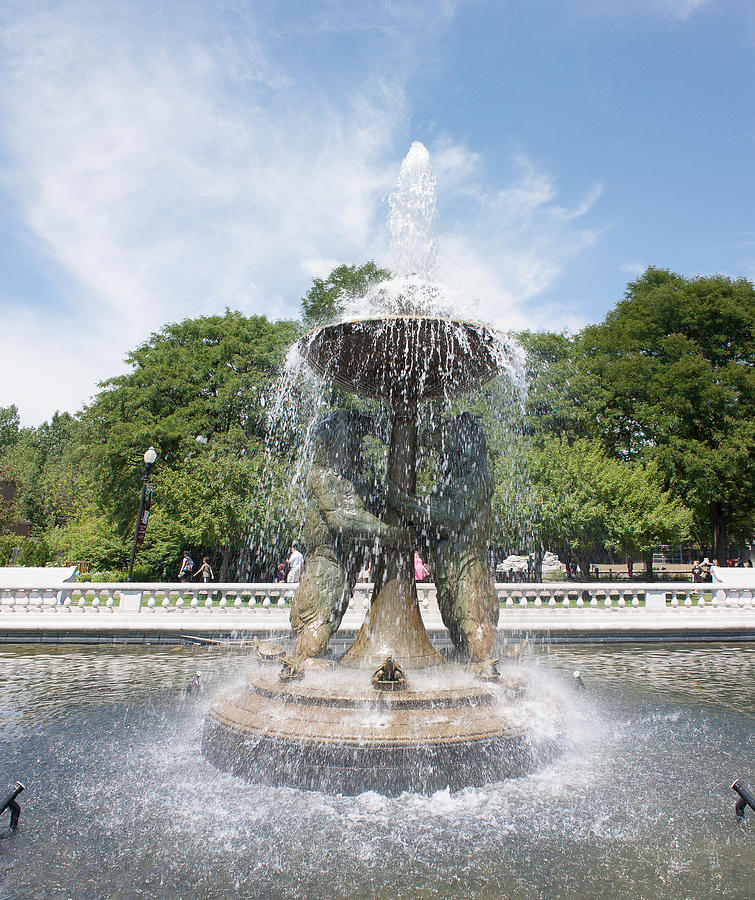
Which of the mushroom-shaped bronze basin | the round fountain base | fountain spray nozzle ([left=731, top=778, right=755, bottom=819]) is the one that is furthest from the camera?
the mushroom-shaped bronze basin

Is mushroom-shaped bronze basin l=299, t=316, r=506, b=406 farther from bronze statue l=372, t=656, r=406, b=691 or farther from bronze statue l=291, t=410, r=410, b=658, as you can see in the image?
bronze statue l=372, t=656, r=406, b=691

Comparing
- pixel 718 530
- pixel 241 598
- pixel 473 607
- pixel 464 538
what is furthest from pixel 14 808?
pixel 718 530

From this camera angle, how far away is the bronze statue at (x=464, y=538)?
22.3 feet

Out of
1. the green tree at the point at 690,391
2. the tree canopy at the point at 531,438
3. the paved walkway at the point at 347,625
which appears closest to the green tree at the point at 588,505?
the tree canopy at the point at 531,438

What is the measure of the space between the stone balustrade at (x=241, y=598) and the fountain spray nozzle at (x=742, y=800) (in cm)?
1028

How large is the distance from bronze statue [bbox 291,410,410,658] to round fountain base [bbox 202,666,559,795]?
902 millimetres

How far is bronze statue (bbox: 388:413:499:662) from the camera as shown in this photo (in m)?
6.80

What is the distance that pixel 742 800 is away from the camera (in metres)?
4.68

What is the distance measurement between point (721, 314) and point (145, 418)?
26.2 m

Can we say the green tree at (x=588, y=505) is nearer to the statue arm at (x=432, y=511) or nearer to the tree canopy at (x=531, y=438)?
the tree canopy at (x=531, y=438)

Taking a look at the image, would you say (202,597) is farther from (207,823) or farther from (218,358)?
(207,823)

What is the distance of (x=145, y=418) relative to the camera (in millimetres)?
26188

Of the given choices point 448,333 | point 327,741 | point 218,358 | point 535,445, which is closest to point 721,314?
point 535,445

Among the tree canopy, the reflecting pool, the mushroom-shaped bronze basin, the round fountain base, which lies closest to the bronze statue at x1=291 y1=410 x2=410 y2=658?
the mushroom-shaped bronze basin
